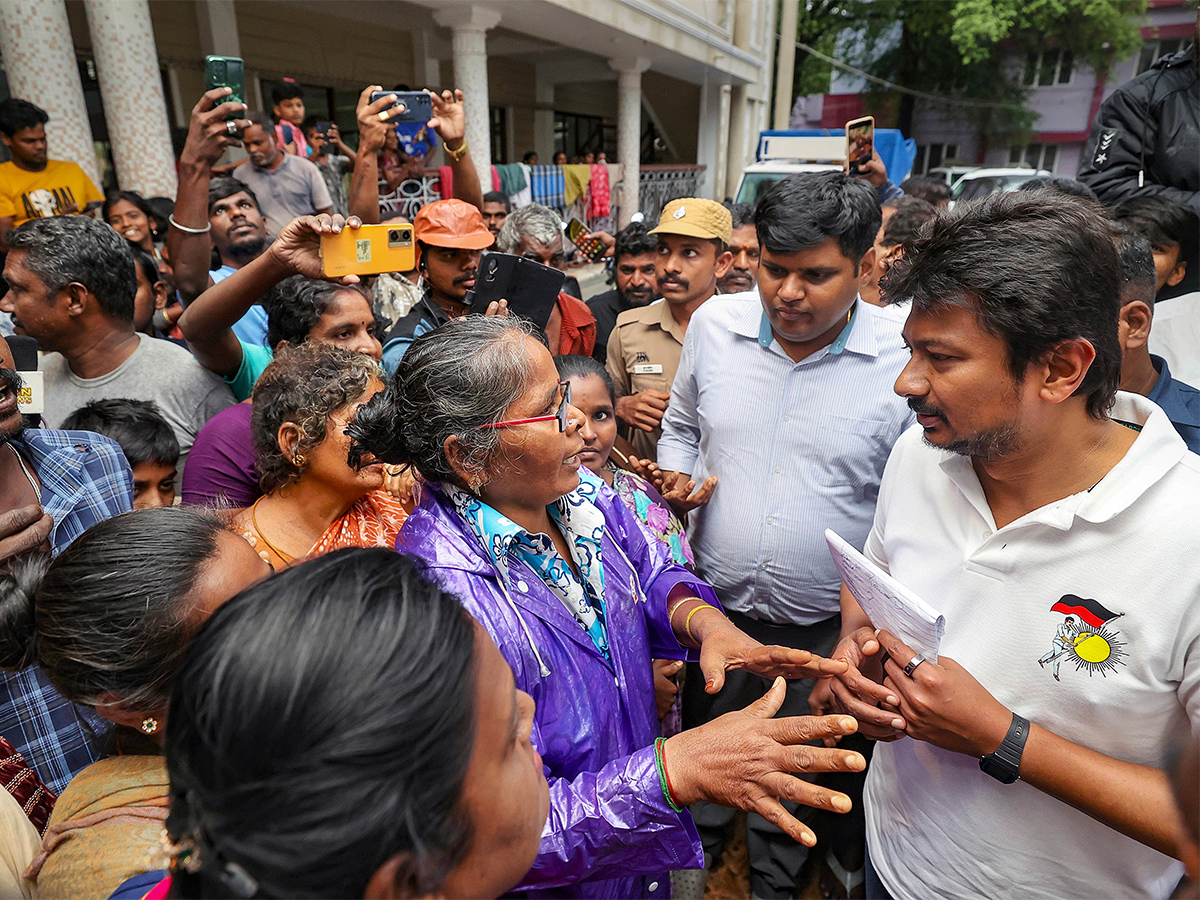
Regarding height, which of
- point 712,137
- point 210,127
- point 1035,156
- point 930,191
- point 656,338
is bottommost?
point 656,338

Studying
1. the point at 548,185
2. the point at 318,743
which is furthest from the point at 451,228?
the point at 548,185

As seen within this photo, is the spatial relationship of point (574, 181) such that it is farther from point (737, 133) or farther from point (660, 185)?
point (737, 133)

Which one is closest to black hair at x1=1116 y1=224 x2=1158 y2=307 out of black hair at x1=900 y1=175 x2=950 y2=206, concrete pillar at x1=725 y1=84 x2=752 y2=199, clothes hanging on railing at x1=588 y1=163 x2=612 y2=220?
black hair at x1=900 y1=175 x2=950 y2=206

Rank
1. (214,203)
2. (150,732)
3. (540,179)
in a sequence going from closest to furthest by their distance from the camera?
(150,732) < (214,203) < (540,179)

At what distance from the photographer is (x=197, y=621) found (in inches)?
49.7

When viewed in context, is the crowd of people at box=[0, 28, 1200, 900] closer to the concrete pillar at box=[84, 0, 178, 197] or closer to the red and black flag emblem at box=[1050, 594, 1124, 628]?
the red and black flag emblem at box=[1050, 594, 1124, 628]

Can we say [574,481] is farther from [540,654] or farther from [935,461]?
[935,461]

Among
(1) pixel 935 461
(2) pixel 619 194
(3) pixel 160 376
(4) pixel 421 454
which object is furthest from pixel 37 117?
(2) pixel 619 194

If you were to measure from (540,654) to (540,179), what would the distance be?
1115cm

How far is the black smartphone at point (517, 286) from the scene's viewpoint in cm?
258

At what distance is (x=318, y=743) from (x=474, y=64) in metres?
10.2

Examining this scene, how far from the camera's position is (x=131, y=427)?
2340 millimetres

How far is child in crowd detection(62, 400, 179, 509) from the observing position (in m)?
2.32

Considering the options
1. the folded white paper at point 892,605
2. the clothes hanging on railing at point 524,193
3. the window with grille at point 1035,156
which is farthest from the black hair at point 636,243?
the window with grille at point 1035,156
